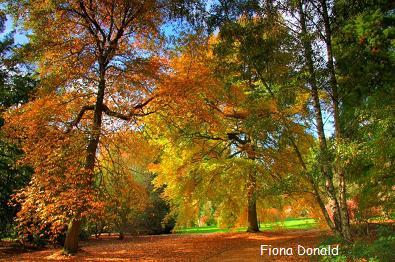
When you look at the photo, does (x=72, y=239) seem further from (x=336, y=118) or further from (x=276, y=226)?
(x=276, y=226)

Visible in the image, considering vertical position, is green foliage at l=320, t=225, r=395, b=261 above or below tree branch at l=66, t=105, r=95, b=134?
below

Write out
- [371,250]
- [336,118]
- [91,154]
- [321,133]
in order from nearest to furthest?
1. [371,250]
2. [336,118]
3. [321,133]
4. [91,154]

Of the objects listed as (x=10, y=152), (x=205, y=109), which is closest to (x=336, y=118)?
(x=205, y=109)

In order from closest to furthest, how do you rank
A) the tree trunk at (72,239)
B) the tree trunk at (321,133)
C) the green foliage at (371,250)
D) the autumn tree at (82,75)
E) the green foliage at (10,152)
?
the green foliage at (371,250) → the tree trunk at (321,133) → the autumn tree at (82,75) → the tree trunk at (72,239) → the green foliage at (10,152)

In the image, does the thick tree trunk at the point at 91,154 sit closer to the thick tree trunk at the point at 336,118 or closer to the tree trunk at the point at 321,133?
the tree trunk at the point at 321,133

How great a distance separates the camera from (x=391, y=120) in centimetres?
761

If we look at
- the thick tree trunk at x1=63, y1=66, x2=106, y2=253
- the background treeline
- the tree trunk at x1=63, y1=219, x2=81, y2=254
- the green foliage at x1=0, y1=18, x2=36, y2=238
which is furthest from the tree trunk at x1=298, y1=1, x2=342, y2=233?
the green foliage at x1=0, y1=18, x2=36, y2=238

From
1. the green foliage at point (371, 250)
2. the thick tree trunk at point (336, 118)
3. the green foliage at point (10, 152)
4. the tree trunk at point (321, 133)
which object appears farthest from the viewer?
the green foliage at point (10, 152)

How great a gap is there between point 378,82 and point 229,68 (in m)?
4.06

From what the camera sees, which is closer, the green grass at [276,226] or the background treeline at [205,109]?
the background treeline at [205,109]

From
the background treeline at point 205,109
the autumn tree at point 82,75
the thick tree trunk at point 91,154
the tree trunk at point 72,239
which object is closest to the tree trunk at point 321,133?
the background treeline at point 205,109

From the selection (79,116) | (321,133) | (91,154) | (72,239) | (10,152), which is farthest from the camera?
(10,152)

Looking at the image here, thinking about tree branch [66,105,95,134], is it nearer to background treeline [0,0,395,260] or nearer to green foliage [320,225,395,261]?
background treeline [0,0,395,260]

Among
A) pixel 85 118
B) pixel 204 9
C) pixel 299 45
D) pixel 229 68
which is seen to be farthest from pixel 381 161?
pixel 85 118
